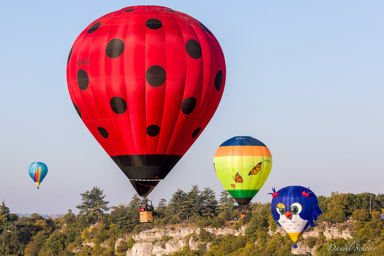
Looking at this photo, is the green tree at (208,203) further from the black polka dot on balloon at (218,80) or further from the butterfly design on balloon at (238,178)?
the black polka dot on balloon at (218,80)

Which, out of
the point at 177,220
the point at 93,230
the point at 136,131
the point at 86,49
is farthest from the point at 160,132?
the point at 93,230

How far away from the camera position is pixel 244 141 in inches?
2776

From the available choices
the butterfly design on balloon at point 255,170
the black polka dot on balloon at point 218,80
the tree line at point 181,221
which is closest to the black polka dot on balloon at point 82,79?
the black polka dot on balloon at point 218,80

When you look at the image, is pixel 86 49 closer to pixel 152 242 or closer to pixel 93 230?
pixel 152 242

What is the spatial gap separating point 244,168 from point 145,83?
32208 millimetres

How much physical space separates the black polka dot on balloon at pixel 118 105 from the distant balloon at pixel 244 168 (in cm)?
3171

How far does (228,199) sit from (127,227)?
16840mm

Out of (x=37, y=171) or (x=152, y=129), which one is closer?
(x=152, y=129)

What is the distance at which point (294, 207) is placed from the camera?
2729 inches

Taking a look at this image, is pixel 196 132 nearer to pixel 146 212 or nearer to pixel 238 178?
pixel 146 212

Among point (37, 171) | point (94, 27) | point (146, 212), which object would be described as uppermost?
point (37, 171)

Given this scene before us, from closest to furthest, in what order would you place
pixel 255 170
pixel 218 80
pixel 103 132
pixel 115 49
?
1. pixel 115 49
2. pixel 103 132
3. pixel 218 80
4. pixel 255 170

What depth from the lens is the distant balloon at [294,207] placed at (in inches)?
2714

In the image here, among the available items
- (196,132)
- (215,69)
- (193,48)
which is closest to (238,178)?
(196,132)
